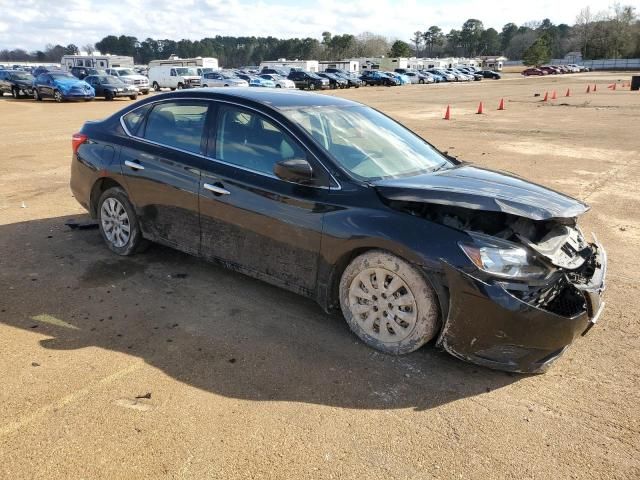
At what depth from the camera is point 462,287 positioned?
3.22 meters

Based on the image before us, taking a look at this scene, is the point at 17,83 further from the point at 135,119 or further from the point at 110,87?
the point at 135,119

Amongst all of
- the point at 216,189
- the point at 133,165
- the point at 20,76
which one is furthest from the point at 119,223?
the point at 20,76

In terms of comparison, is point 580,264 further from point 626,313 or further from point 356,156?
point 356,156

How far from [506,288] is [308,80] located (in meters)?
46.3

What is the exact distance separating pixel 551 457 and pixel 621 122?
2024 cm

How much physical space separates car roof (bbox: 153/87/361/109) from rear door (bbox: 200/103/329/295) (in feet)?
0.52

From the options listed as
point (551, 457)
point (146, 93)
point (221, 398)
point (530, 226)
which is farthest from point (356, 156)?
point (146, 93)

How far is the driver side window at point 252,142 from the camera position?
4.08m

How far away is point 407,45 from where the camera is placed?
12850 centimetres

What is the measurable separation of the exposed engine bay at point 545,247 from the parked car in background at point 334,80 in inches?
1827

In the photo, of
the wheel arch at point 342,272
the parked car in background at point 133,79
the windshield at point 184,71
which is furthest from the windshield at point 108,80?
the wheel arch at point 342,272

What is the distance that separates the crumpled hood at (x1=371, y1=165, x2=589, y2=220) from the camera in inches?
136

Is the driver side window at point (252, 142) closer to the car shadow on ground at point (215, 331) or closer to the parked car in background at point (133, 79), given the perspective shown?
the car shadow on ground at point (215, 331)

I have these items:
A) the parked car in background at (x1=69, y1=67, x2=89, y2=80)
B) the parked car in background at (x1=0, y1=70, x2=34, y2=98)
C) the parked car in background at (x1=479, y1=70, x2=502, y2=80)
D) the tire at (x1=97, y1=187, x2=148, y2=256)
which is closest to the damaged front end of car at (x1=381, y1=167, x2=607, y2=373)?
the tire at (x1=97, y1=187, x2=148, y2=256)
